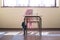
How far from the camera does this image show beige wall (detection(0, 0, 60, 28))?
6.35 meters

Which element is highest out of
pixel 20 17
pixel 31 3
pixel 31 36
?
pixel 31 3

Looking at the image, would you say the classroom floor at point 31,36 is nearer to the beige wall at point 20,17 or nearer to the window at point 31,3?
the beige wall at point 20,17

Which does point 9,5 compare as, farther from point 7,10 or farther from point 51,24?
point 51,24

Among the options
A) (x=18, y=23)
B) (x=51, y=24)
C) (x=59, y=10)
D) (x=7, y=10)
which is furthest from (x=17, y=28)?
(x=59, y=10)

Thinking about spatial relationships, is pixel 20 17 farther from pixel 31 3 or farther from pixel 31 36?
pixel 31 36

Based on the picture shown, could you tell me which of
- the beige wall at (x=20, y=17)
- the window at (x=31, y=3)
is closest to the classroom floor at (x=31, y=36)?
the beige wall at (x=20, y=17)

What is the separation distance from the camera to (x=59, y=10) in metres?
6.33

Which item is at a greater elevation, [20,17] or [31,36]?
[20,17]

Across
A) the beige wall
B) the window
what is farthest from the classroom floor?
the window

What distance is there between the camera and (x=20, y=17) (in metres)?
6.39

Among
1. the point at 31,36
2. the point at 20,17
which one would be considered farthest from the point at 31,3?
the point at 31,36

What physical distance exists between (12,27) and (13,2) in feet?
3.28

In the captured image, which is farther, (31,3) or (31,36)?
(31,3)

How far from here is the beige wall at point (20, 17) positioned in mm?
6351
